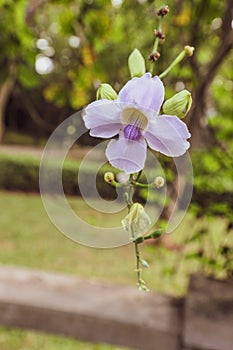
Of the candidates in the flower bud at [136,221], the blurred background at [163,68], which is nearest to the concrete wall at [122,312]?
the blurred background at [163,68]

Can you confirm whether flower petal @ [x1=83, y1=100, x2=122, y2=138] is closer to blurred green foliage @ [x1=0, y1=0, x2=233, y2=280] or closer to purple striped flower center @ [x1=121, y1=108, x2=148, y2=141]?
purple striped flower center @ [x1=121, y1=108, x2=148, y2=141]

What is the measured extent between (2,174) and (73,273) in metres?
3.04

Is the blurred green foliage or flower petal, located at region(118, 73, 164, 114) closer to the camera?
flower petal, located at region(118, 73, 164, 114)

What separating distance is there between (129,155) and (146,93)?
0.03m

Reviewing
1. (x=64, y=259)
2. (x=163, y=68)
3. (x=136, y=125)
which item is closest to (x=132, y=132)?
(x=136, y=125)

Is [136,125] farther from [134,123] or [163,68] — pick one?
[163,68]

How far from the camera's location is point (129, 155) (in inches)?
7.0

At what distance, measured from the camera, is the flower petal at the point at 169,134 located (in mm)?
175

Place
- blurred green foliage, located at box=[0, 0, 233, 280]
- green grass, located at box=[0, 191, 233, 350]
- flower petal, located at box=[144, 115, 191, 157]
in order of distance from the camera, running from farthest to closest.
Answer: green grass, located at box=[0, 191, 233, 350]
blurred green foliage, located at box=[0, 0, 233, 280]
flower petal, located at box=[144, 115, 191, 157]

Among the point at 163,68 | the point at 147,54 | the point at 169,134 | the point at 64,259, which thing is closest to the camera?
the point at 169,134

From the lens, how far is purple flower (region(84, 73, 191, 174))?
0.58 feet

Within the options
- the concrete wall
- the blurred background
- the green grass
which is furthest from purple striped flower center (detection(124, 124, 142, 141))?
the green grass

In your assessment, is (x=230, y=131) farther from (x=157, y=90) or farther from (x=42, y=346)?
(x=42, y=346)

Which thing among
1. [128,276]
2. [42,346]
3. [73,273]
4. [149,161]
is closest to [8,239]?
[73,273]
